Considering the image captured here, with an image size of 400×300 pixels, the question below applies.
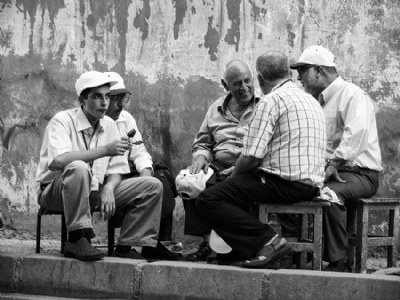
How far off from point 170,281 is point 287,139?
118cm

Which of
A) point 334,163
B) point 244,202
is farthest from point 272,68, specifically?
point 244,202

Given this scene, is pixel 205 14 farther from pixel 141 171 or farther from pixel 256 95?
pixel 141 171

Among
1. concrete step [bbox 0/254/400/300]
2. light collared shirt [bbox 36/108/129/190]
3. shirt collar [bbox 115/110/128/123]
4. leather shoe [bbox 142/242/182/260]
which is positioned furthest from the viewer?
shirt collar [bbox 115/110/128/123]

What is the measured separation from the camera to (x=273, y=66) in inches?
259

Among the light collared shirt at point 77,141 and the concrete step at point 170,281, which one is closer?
the concrete step at point 170,281

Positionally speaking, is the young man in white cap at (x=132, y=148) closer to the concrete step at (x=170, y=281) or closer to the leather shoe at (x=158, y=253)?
the leather shoe at (x=158, y=253)

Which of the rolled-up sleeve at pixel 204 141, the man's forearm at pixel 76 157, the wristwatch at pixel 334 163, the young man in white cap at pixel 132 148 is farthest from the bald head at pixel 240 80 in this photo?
the man's forearm at pixel 76 157

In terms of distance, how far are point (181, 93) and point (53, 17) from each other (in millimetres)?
1247

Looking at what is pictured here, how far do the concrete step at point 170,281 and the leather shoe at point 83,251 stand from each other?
5cm

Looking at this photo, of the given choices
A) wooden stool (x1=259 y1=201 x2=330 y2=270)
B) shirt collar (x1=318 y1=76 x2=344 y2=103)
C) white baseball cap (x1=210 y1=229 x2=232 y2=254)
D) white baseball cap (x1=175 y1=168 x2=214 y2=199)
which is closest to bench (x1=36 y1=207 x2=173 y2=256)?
white baseball cap (x1=175 y1=168 x2=214 y2=199)

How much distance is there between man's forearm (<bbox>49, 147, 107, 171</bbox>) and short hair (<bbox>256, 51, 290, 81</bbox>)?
3.90 ft

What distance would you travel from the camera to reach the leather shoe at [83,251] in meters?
6.44

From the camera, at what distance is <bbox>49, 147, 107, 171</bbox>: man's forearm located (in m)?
6.58

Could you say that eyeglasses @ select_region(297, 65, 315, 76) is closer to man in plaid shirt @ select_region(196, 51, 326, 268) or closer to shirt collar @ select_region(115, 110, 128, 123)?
man in plaid shirt @ select_region(196, 51, 326, 268)
